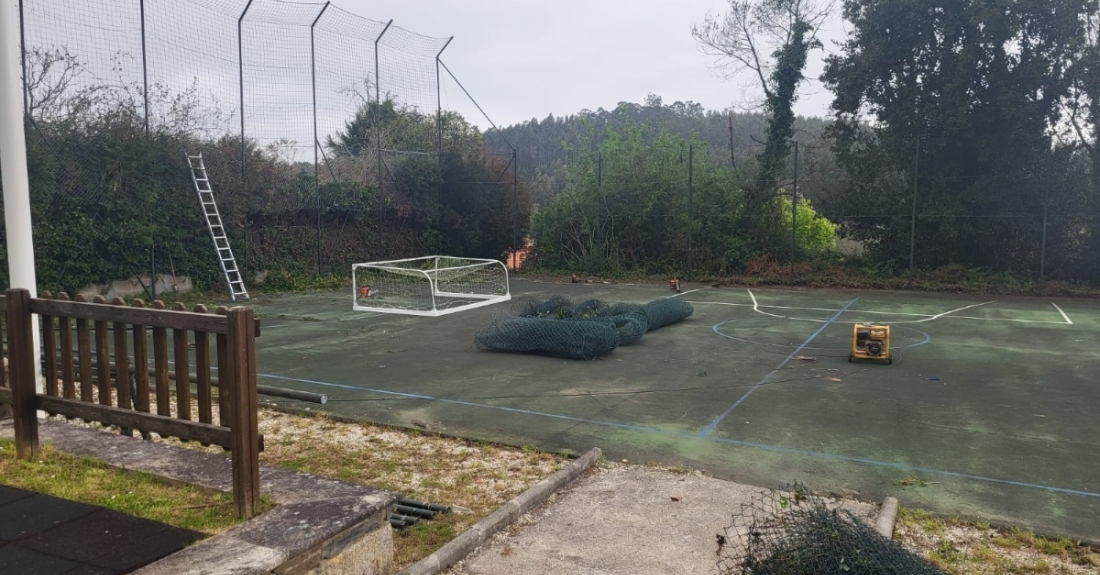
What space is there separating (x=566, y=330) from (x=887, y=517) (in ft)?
15.3

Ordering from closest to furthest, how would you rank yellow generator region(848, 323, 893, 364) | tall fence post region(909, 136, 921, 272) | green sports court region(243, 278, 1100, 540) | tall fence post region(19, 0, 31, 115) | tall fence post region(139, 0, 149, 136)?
1. green sports court region(243, 278, 1100, 540)
2. yellow generator region(848, 323, 893, 364)
3. tall fence post region(19, 0, 31, 115)
4. tall fence post region(139, 0, 149, 136)
5. tall fence post region(909, 136, 921, 272)

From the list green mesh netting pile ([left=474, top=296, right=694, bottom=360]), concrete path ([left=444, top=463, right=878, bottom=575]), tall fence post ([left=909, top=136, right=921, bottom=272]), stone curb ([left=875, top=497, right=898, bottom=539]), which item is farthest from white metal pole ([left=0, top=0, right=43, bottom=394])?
tall fence post ([left=909, top=136, right=921, bottom=272])

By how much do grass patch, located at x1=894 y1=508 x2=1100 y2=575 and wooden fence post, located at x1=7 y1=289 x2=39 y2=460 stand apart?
417 cm

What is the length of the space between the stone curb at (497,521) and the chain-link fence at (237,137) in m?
10.9

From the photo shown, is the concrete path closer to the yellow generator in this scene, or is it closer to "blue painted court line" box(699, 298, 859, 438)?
"blue painted court line" box(699, 298, 859, 438)

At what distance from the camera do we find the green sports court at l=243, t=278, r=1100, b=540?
457cm

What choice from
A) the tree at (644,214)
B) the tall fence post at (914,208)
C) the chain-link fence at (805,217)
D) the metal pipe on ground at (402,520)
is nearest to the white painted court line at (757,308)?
the chain-link fence at (805,217)

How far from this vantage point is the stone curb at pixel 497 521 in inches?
126

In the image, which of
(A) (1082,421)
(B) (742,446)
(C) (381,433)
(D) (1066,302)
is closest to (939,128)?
(D) (1066,302)

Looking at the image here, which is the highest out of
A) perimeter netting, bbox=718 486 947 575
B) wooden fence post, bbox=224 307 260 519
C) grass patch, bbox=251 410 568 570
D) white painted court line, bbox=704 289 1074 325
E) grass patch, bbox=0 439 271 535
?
wooden fence post, bbox=224 307 260 519

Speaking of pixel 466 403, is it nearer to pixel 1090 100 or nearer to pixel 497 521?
pixel 497 521

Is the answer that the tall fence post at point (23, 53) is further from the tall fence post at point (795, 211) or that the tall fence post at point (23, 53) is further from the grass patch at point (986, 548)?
the tall fence post at point (795, 211)

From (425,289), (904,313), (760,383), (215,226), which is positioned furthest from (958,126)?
(215,226)

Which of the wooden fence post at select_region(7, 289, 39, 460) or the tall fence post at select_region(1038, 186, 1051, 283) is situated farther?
the tall fence post at select_region(1038, 186, 1051, 283)
